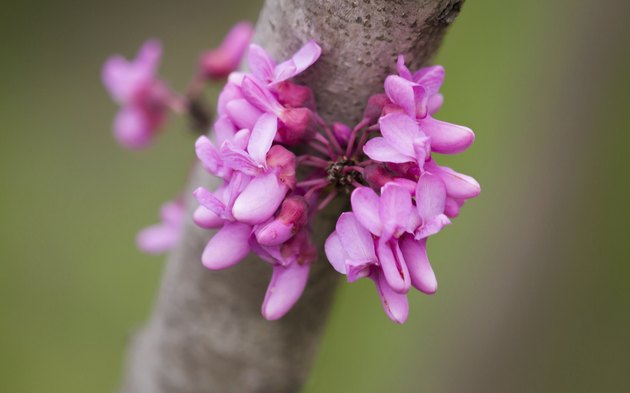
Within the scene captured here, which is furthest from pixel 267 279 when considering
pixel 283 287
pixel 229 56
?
pixel 229 56

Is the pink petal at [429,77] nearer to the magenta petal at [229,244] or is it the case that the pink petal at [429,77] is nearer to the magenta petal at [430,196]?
the magenta petal at [430,196]

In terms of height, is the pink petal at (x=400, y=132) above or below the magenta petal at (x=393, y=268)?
above

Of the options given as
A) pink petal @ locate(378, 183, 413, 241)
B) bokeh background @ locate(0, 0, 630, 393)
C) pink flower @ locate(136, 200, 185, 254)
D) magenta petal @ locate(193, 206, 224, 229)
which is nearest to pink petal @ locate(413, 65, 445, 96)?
pink petal @ locate(378, 183, 413, 241)

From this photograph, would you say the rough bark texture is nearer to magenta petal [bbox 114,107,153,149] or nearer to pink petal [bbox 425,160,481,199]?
pink petal [bbox 425,160,481,199]

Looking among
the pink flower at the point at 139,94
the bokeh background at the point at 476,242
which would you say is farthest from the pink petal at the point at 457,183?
the bokeh background at the point at 476,242

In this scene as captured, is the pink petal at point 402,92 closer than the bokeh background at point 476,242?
Yes

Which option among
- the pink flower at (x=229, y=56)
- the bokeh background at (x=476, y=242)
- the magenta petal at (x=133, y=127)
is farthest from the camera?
the bokeh background at (x=476, y=242)

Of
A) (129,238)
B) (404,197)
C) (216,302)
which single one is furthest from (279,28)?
(129,238)
